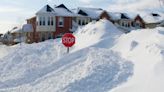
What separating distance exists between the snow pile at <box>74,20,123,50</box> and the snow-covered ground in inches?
1.9

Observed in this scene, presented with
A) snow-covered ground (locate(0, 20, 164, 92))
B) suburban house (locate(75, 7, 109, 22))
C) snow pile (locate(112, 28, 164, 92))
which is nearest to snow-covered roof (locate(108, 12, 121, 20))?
suburban house (locate(75, 7, 109, 22))

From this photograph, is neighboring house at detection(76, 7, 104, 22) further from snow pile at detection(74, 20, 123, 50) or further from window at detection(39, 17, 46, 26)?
snow pile at detection(74, 20, 123, 50)

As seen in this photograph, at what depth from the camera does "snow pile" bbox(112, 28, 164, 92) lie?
11375 mm

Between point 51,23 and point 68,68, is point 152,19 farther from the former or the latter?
point 68,68

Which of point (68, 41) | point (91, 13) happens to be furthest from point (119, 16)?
point (68, 41)

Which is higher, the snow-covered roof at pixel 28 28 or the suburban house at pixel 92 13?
the suburban house at pixel 92 13

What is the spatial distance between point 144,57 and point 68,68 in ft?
9.79

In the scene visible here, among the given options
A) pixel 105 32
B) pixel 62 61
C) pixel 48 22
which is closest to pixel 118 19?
pixel 48 22

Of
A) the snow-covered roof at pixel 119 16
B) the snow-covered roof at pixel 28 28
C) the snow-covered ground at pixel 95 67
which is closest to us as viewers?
the snow-covered ground at pixel 95 67

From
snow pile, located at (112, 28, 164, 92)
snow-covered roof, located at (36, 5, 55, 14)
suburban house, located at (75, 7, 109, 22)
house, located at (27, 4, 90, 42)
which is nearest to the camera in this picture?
snow pile, located at (112, 28, 164, 92)

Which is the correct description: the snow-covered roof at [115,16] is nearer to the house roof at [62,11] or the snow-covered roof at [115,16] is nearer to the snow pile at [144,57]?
the house roof at [62,11]

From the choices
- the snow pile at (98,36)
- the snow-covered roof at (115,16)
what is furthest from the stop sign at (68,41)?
the snow-covered roof at (115,16)

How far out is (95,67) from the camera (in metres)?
13.7

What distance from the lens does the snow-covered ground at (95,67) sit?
12.2 metres
